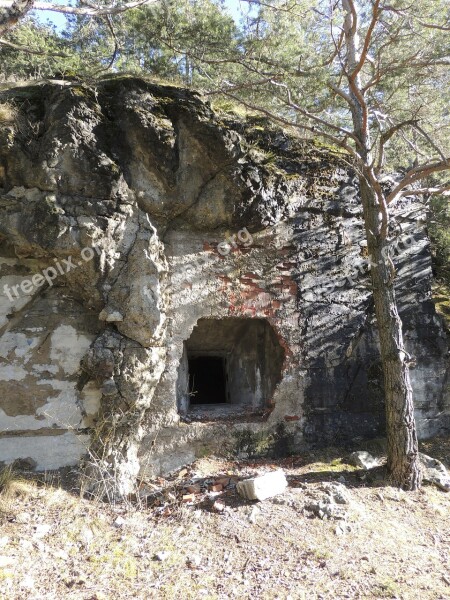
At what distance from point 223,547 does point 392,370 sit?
229 centimetres

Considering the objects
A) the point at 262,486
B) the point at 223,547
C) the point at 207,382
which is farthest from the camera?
the point at 207,382

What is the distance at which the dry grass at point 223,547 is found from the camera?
10.0ft

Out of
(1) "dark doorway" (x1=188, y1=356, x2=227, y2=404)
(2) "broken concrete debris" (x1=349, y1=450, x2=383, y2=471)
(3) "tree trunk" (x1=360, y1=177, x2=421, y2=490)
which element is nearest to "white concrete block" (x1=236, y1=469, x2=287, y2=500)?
(2) "broken concrete debris" (x1=349, y1=450, x2=383, y2=471)

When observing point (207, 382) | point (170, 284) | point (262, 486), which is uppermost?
point (170, 284)

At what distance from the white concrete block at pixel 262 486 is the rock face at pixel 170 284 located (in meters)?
0.71

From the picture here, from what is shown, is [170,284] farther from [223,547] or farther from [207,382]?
[207,382]

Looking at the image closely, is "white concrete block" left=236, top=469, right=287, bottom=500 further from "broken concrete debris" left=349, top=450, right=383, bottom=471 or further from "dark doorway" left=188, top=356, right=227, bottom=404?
"dark doorway" left=188, top=356, right=227, bottom=404

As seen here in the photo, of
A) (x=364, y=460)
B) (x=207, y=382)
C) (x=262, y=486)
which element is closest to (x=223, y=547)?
(x=262, y=486)

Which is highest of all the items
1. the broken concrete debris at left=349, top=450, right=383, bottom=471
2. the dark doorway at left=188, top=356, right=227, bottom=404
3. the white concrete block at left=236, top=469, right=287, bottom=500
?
the dark doorway at left=188, top=356, right=227, bottom=404

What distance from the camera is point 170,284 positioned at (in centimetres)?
484

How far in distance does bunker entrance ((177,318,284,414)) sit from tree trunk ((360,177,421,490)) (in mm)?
1246

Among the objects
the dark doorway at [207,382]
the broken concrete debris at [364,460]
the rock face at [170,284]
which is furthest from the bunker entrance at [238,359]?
the broken concrete debris at [364,460]

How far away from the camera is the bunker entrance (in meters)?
5.44

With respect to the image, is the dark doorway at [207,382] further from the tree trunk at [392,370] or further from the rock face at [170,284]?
the tree trunk at [392,370]
